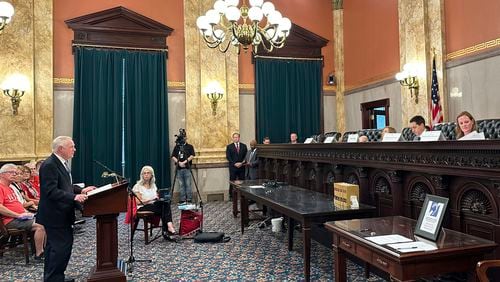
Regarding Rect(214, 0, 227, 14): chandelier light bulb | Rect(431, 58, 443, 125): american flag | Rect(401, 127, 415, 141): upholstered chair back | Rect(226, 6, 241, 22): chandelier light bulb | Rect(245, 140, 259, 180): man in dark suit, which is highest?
Rect(214, 0, 227, 14): chandelier light bulb

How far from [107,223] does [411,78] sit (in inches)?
232

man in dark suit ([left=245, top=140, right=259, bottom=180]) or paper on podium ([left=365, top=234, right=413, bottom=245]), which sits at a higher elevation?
man in dark suit ([left=245, top=140, right=259, bottom=180])

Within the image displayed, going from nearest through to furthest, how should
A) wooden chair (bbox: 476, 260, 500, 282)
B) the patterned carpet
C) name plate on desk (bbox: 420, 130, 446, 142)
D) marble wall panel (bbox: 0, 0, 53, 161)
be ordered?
wooden chair (bbox: 476, 260, 500, 282)
name plate on desk (bbox: 420, 130, 446, 142)
the patterned carpet
marble wall panel (bbox: 0, 0, 53, 161)

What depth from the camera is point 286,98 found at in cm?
937

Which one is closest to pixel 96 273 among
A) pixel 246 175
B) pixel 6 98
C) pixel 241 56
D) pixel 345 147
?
pixel 345 147

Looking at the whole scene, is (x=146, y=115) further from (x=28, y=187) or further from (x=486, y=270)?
(x=486, y=270)

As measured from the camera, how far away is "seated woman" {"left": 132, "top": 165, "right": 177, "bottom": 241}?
16.6 feet

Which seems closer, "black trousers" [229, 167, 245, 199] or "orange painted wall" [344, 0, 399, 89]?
"orange painted wall" [344, 0, 399, 89]

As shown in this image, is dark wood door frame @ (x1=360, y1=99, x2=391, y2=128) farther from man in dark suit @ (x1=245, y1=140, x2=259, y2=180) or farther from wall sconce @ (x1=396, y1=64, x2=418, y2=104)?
man in dark suit @ (x1=245, y1=140, x2=259, y2=180)

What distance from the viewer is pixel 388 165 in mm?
3418

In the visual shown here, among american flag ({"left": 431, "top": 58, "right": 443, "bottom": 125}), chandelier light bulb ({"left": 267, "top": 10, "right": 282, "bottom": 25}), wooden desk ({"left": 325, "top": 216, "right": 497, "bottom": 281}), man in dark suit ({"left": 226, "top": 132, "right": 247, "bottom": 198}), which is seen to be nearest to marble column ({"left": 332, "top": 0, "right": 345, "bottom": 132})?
man in dark suit ({"left": 226, "top": 132, "right": 247, "bottom": 198})

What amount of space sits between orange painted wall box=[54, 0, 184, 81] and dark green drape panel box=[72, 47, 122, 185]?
320mm

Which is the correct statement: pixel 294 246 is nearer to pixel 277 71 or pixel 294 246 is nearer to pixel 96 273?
pixel 96 273

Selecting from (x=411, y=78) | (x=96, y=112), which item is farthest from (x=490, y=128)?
(x=96, y=112)
